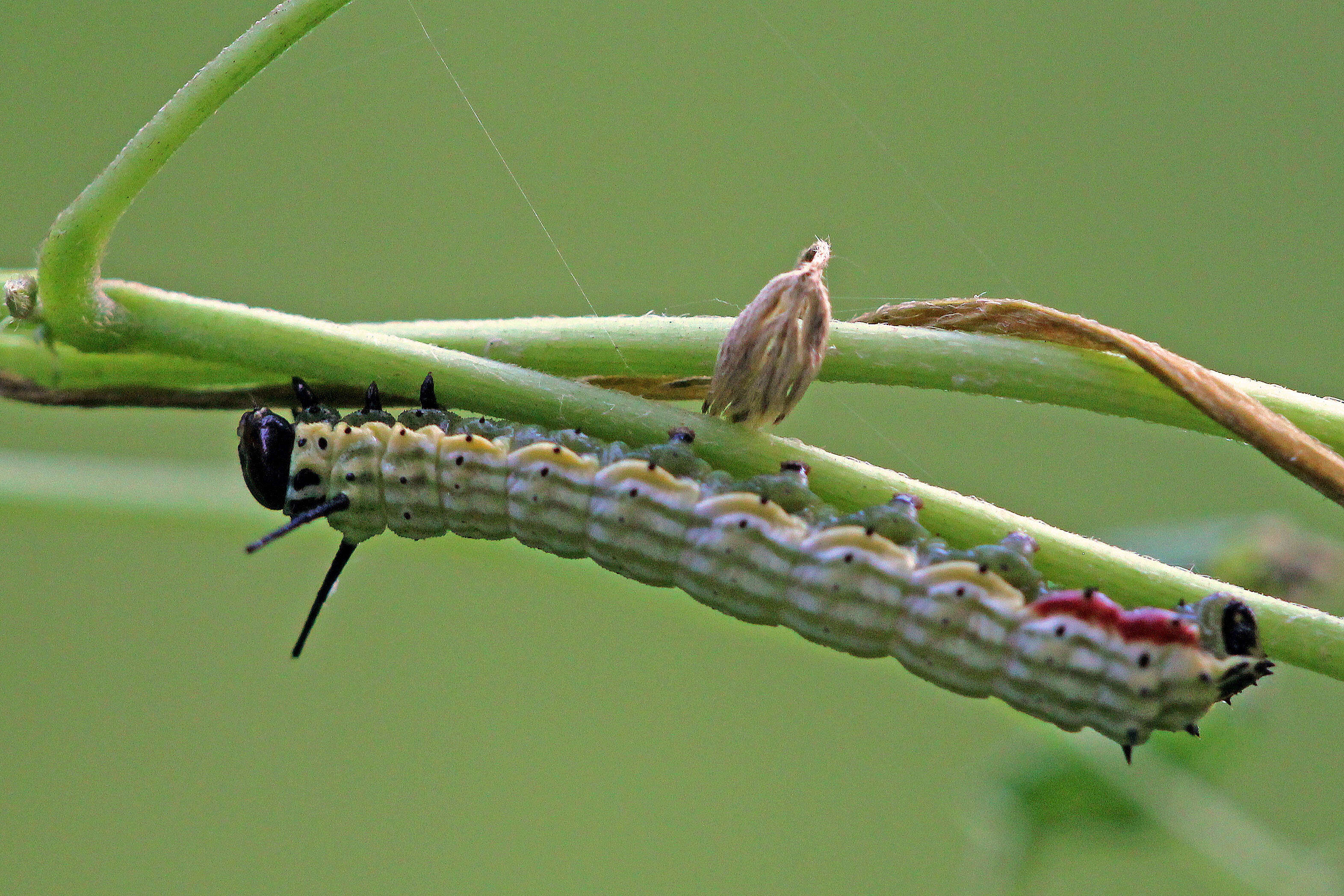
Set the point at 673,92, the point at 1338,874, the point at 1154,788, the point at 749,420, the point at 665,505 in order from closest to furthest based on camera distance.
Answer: the point at 749,420 → the point at 665,505 → the point at 1338,874 → the point at 1154,788 → the point at 673,92

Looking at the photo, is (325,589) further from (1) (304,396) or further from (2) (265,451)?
(1) (304,396)

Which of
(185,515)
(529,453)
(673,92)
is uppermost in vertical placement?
(673,92)

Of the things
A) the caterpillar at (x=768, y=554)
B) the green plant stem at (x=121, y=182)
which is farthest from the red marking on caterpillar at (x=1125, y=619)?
the green plant stem at (x=121, y=182)

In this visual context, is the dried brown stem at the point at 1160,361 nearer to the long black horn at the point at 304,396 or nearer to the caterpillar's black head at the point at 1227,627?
the caterpillar's black head at the point at 1227,627

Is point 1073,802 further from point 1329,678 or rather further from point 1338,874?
point 1329,678

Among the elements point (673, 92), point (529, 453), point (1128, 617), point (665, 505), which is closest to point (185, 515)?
point (529, 453)

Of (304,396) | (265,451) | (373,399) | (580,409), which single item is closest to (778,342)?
(580,409)
